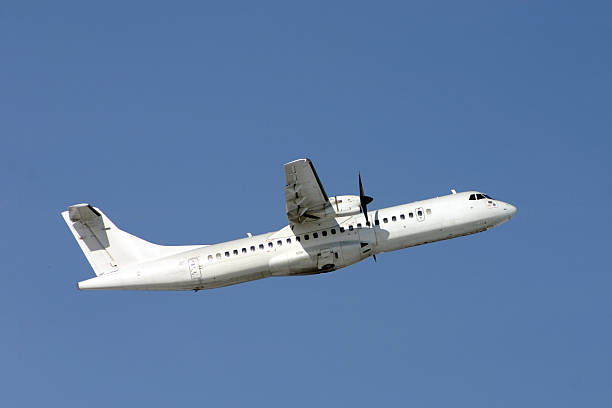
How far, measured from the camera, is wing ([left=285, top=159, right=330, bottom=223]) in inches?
1093

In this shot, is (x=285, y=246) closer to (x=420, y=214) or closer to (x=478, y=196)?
(x=420, y=214)

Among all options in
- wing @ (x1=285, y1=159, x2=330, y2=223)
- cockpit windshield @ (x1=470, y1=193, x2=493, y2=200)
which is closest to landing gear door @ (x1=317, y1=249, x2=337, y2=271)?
wing @ (x1=285, y1=159, x2=330, y2=223)

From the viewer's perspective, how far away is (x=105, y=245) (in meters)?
32.2

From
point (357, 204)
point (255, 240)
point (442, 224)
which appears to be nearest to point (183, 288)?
point (255, 240)

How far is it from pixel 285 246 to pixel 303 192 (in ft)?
10.6

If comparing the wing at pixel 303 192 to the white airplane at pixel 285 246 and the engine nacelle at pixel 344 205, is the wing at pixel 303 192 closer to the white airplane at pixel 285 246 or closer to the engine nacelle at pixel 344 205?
the white airplane at pixel 285 246

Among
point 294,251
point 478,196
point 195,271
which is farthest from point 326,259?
point 478,196

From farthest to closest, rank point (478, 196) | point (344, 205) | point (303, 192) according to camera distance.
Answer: point (478, 196)
point (344, 205)
point (303, 192)

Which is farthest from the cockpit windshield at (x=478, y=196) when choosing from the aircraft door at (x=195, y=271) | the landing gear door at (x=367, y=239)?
the aircraft door at (x=195, y=271)

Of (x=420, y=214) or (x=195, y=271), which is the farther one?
(x=420, y=214)

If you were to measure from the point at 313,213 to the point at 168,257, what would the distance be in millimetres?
7210

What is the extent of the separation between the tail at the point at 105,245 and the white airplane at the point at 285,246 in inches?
1.8

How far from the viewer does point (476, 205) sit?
32.2m

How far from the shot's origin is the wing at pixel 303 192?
27.8 metres
